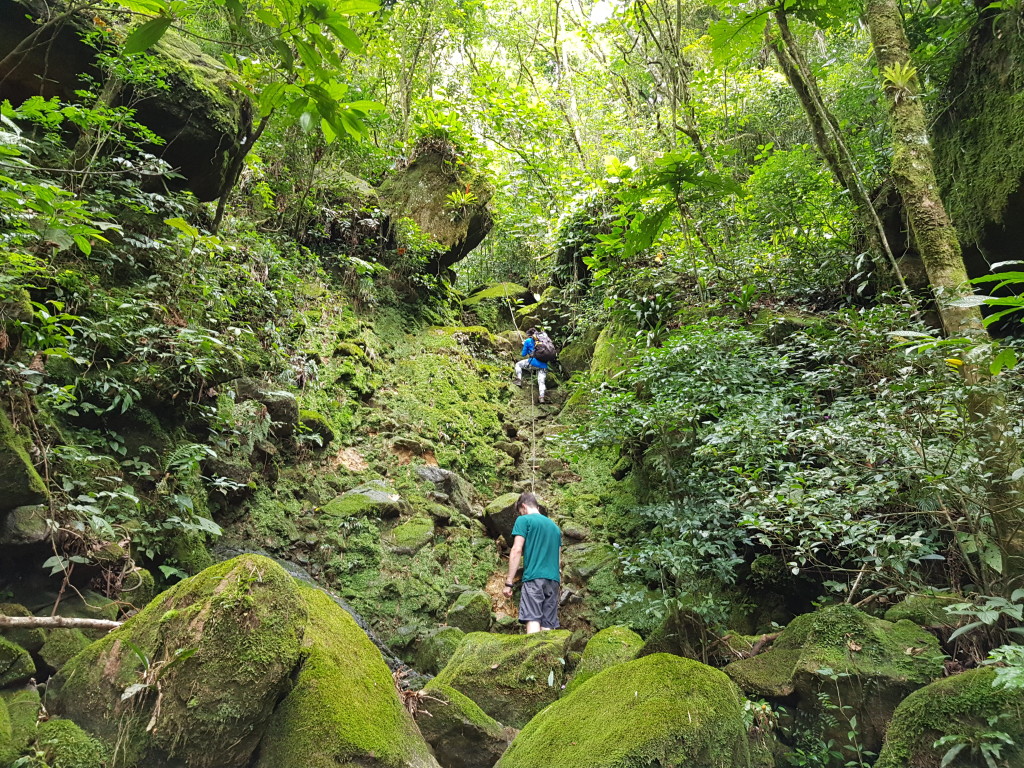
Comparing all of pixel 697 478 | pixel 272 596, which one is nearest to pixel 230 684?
pixel 272 596

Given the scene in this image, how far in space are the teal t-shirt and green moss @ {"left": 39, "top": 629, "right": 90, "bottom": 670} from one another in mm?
3901

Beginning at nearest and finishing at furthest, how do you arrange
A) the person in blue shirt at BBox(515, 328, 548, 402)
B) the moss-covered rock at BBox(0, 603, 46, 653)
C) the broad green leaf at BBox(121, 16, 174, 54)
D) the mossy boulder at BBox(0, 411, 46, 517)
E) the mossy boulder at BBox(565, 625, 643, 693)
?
the broad green leaf at BBox(121, 16, 174, 54) < the moss-covered rock at BBox(0, 603, 46, 653) < the mossy boulder at BBox(0, 411, 46, 517) < the mossy boulder at BBox(565, 625, 643, 693) < the person in blue shirt at BBox(515, 328, 548, 402)

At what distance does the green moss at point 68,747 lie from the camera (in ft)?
8.16

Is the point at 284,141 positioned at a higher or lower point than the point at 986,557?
higher

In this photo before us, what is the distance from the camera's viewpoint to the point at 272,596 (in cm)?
290

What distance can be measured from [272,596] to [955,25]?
7768 millimetres

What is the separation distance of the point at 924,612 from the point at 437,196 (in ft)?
38.4

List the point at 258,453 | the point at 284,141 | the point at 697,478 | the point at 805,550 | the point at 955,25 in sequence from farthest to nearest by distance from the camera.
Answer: the point at 284,141
the point at 258,453
the point at 955,25
the point at 697,478
the point at 805,550

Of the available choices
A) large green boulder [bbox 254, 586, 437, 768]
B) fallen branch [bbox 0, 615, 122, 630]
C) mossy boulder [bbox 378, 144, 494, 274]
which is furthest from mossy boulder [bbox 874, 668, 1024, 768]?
mossy boulder [bbox 378, 144, 494, 274]

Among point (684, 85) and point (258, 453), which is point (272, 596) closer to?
point (258, 453)

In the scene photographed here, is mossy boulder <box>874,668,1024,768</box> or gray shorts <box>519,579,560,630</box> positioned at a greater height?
mossy boulder <box>874,668,1024,768</box>

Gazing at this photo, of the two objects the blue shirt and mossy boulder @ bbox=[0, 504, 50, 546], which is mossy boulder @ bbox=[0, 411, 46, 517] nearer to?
mossy boulder @ bbox=[0, 504, 50, 546]

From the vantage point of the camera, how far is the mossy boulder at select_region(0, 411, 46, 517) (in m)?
3.38

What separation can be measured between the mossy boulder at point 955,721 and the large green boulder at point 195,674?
3.12 metres
